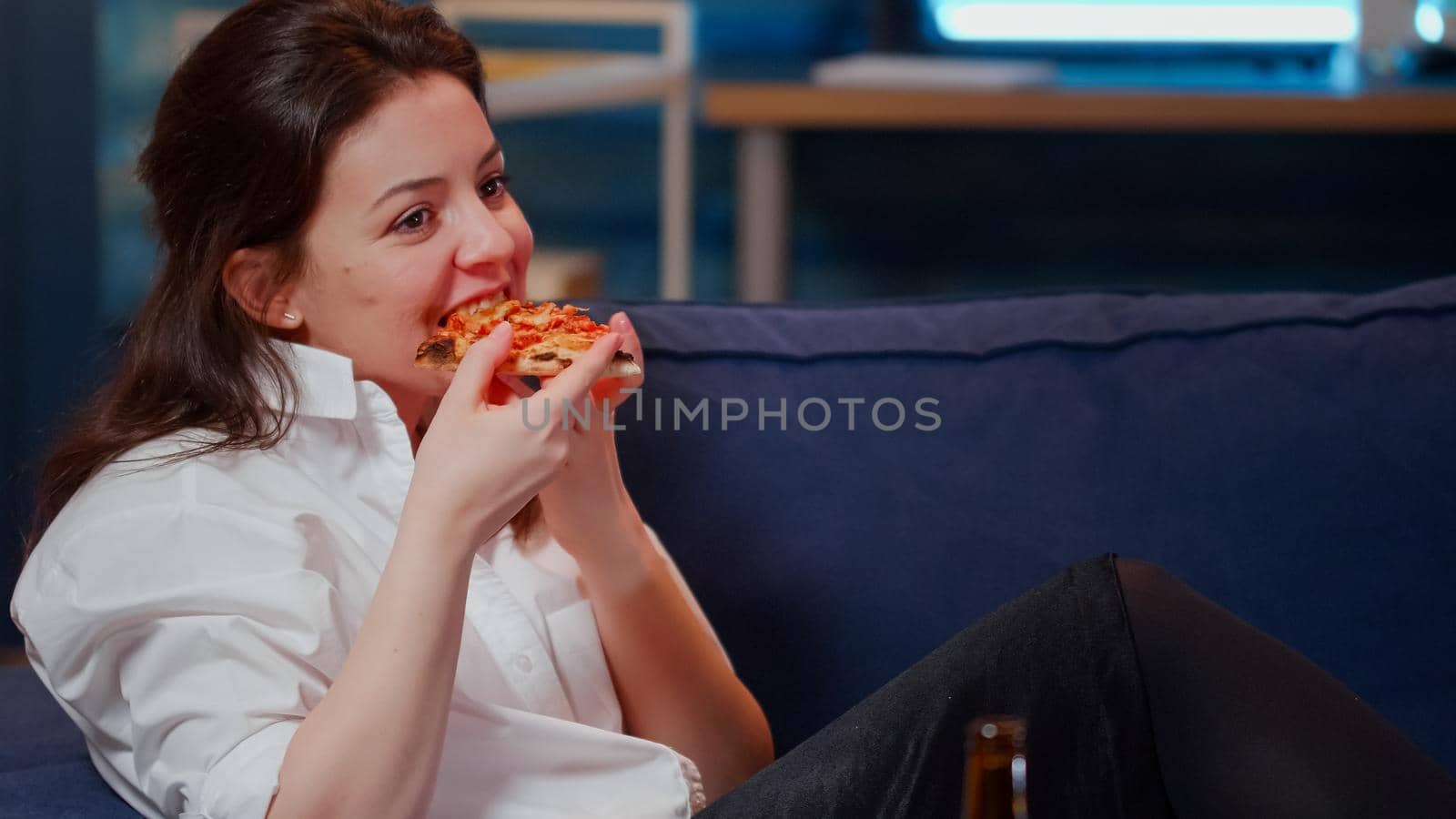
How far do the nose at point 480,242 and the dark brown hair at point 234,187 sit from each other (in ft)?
0.37

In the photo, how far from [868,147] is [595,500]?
98.3 inches

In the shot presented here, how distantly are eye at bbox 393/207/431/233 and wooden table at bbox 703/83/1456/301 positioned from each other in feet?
5.20

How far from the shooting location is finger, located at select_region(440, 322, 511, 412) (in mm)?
1009

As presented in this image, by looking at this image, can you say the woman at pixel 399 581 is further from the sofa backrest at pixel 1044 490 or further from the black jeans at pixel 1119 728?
the sofa backrest at pixel 1044 490

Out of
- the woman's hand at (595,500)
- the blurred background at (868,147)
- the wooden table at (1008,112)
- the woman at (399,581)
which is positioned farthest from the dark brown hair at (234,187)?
the wooden table at (1008,112)

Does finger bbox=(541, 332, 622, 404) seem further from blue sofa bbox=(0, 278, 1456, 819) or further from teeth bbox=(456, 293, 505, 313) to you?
blue sofa bbox=(0, 278, 1456, 819)

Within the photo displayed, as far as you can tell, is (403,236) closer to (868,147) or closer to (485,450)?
(485,450)

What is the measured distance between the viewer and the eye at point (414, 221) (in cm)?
113

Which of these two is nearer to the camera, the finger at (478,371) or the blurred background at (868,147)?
the finger at (478,371)

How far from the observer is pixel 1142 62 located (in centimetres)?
331

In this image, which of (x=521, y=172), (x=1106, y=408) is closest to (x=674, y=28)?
(x=521, y=172)

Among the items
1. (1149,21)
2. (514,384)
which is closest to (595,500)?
(514,384)

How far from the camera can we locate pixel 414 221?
3.74ft

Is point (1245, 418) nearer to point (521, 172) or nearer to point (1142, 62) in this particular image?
point (1142, 62)
